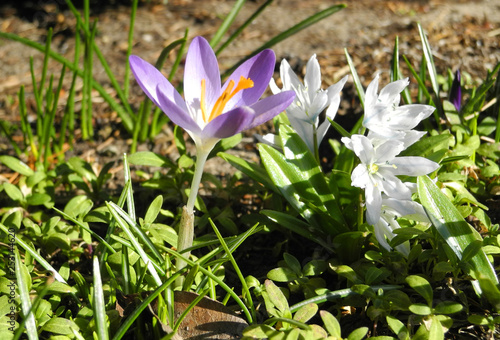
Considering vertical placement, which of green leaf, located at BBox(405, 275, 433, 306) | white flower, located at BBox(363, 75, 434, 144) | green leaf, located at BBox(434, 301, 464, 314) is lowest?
green leaf, located at BBox(434, 301, 464, 314)

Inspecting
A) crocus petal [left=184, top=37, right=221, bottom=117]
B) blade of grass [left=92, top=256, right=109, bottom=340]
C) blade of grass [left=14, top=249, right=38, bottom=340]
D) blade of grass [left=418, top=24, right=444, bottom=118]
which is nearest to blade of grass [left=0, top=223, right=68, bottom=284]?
blade of grass [left=14, top=249, right=38, bottom=340]

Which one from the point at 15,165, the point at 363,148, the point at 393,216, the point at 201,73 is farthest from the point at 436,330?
the point at 15,165

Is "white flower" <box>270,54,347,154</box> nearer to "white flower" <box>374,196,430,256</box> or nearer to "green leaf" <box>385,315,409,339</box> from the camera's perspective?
"white flower" <box>374,196,430,256</box>

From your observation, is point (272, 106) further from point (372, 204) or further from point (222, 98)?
point (372, 204)

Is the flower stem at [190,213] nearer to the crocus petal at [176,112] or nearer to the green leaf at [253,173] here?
the crocus petal at [176,112]

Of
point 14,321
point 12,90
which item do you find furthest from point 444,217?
point 12,90
